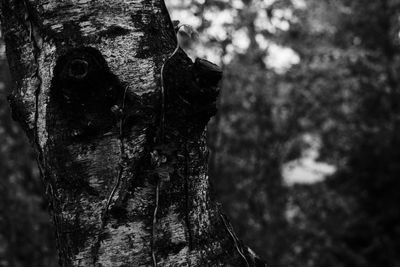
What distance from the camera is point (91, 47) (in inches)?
37.9

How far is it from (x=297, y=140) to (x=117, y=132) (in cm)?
459

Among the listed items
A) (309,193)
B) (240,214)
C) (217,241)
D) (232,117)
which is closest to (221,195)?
(240,214)

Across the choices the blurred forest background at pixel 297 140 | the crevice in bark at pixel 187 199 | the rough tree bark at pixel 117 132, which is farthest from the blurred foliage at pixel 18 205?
the crevice in bark at pixel 187 199

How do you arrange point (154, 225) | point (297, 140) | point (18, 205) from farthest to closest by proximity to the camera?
point (297, 140) < point (18, 205) < point (154, 225)

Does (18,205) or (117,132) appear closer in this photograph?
(117,132)

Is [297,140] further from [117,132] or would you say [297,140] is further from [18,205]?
[117,132]

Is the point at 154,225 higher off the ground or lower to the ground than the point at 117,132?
lower

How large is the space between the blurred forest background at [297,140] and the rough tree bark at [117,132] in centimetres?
218

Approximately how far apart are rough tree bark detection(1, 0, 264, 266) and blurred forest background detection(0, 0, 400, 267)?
2.18 meters

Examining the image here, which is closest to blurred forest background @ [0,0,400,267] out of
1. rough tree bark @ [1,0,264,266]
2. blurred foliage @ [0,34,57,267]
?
blurred foliage @ [0,34,57,267]

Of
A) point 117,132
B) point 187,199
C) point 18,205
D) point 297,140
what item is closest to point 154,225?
point 187,199

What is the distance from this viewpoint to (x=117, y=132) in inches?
39.3

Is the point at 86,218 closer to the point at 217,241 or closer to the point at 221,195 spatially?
the point at 217,241

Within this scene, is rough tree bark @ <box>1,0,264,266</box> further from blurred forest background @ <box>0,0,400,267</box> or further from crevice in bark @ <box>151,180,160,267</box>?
blurred forest background @ <box>0,0,400,267</box>
